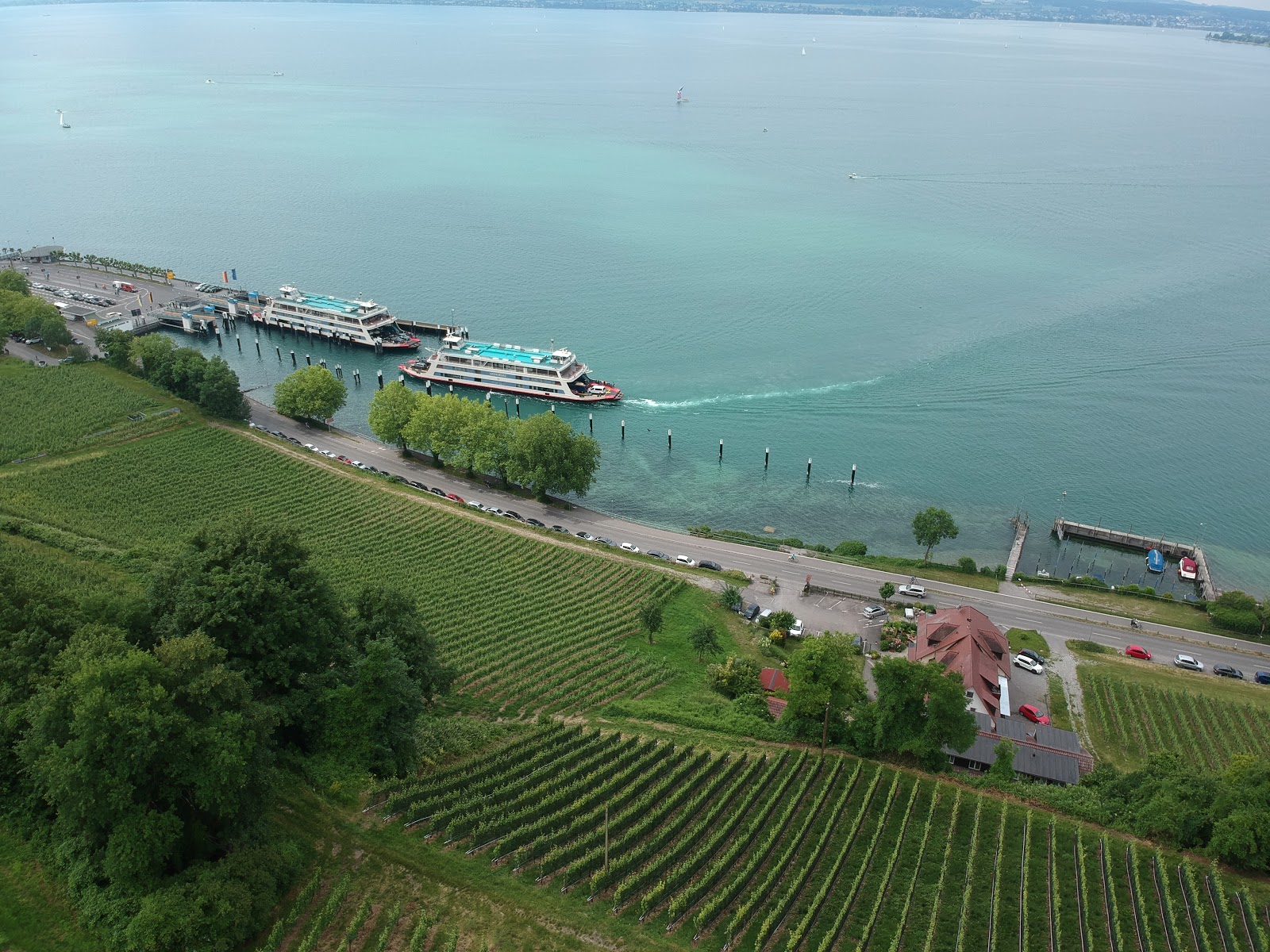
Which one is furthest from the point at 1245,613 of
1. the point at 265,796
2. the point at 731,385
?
the point at 265,796

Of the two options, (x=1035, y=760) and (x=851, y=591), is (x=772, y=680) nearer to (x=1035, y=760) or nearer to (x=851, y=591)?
(x=1035, y=760)

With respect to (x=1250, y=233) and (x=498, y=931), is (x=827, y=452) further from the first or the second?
(x=1250, y=233)

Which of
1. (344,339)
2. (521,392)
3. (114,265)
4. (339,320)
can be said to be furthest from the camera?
(114,265)

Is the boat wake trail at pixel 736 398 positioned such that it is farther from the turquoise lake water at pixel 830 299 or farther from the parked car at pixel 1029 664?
the parked car at pixel 1029 664

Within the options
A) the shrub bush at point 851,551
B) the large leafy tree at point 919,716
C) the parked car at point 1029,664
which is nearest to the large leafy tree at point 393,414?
the shrub bush at point 851,551

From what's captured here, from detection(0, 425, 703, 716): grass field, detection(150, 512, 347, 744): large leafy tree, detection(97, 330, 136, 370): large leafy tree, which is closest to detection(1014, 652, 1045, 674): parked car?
detection(0, 425, 703, 716): grass field

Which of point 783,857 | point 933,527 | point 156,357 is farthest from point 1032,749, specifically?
point 156,357
